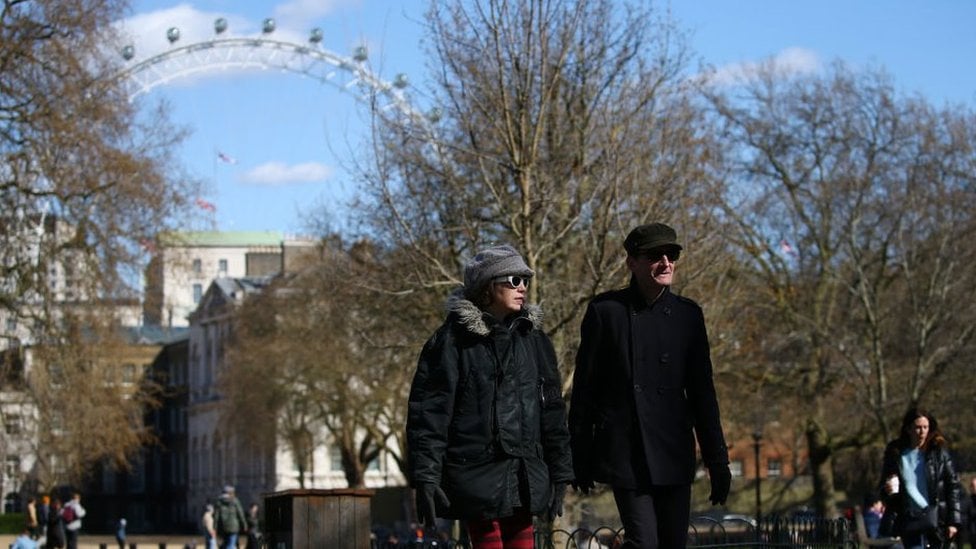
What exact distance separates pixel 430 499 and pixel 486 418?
1.58ft

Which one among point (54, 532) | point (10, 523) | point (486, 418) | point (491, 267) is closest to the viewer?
point (486, 418)

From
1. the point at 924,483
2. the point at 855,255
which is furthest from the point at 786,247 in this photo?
the point at 924,483

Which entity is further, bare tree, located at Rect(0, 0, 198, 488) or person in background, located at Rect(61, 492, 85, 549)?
person in background, located at Rect(61, 492, 85, 549)

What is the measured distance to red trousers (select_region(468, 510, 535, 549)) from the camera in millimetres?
8750

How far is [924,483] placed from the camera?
14391mm

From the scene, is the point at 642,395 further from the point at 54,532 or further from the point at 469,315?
the point at 54,532

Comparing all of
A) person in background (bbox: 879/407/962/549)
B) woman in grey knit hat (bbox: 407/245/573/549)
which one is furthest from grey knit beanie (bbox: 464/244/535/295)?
person in background (bbox: 879/407/962/549)

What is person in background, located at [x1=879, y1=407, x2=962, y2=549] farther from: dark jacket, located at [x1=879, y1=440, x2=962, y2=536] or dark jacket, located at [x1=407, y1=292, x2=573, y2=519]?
dark jacket, located at [x1=407, y1=292, x2=573, y2=519]

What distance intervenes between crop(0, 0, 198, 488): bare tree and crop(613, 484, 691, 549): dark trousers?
3282 centimetres

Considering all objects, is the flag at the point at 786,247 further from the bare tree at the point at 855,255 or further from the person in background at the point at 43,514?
the person in background at the point at 43,514

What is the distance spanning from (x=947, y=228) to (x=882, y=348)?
18.4 ft

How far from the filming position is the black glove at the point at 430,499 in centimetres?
860

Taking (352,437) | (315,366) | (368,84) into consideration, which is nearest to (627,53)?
(368,84)

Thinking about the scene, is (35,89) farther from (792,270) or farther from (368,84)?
(792,270)
